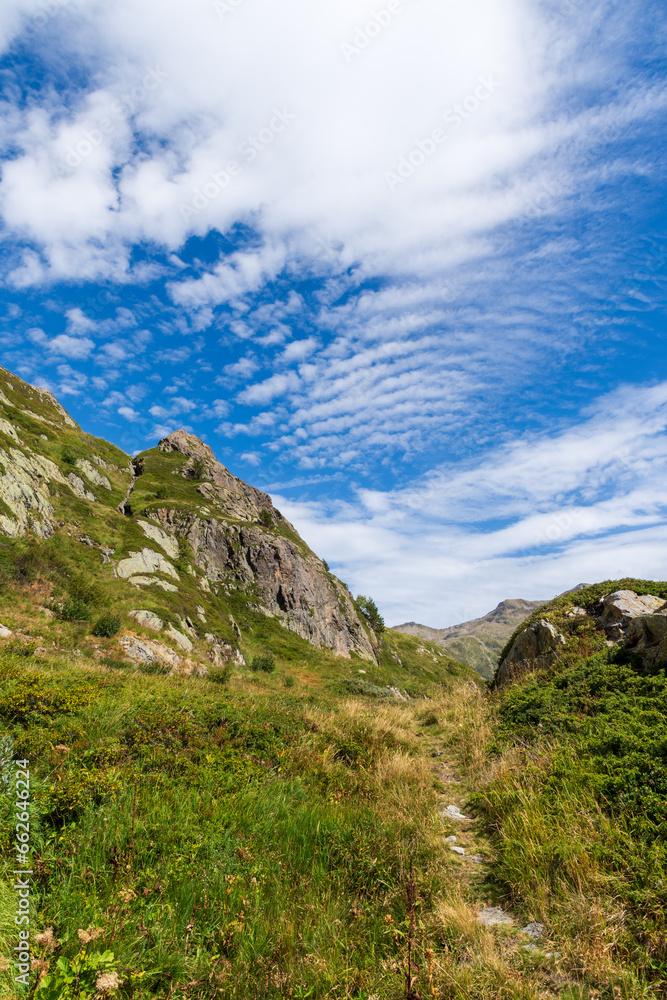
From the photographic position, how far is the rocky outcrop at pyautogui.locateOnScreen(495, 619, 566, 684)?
46.2 ft

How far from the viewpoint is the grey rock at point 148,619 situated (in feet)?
92.0

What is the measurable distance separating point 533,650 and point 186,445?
93.3 m

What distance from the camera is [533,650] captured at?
50.1 ft

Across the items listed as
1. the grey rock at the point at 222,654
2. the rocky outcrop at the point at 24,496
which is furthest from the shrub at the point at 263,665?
the rocky outcrop at the point at 24,496

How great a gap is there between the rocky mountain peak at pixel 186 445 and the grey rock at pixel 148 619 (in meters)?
69.8

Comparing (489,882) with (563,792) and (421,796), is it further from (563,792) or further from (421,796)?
(421,796)

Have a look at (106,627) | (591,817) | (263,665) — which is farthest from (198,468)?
(591,817)

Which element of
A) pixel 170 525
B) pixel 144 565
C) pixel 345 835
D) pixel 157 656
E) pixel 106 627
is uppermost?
pixel 170 525

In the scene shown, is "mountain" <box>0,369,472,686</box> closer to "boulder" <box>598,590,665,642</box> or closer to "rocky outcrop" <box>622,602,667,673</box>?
"boulder" <box>598,590,665,642</box>

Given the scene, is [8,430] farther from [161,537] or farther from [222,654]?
[222,654]

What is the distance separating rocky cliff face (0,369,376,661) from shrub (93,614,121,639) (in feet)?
14.3

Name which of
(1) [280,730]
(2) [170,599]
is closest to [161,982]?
(1) [280,730]

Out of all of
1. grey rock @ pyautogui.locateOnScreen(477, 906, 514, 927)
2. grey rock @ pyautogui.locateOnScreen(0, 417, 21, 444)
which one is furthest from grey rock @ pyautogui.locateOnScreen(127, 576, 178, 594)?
grey rock @ pyautogui.locateOnScreen(477, 906, 514, 927)

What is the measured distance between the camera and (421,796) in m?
7.33
